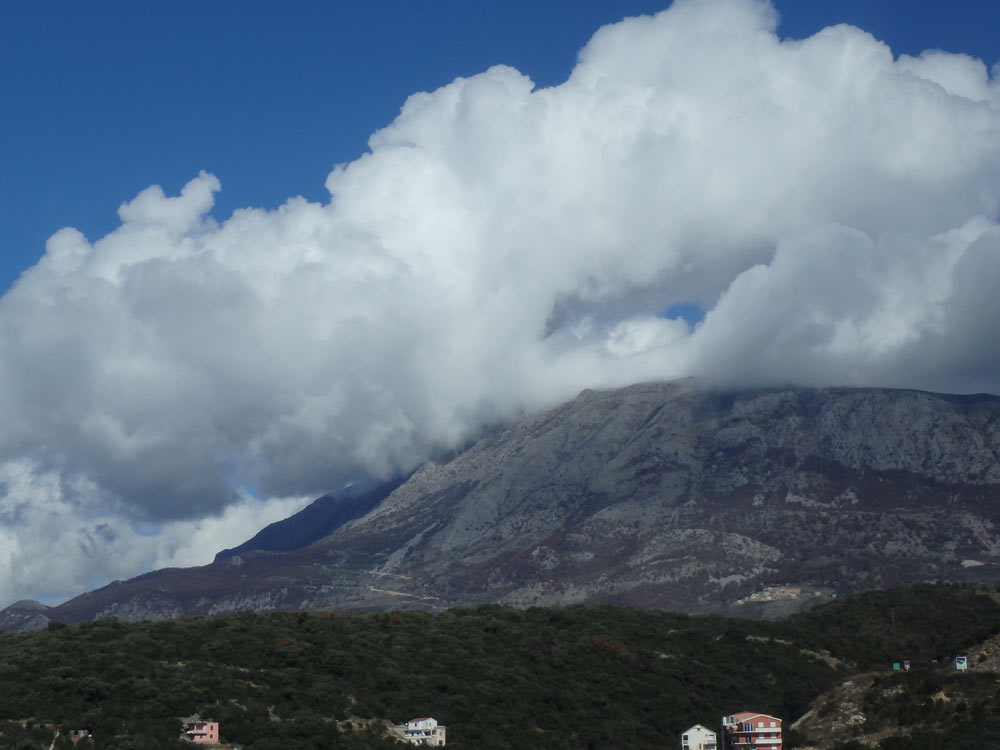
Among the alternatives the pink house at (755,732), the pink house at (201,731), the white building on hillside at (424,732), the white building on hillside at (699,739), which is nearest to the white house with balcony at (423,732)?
the white building on hillside at (424,732)

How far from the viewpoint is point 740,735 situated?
134 m

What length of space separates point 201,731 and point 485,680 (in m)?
40.0

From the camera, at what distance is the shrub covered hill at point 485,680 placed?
116 m

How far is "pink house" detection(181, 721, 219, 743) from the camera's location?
4498 inches

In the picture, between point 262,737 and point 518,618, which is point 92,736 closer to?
point 262,737

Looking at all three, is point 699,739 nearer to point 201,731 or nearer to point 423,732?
point 423,732

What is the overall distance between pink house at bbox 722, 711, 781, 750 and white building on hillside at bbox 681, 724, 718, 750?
8.94 feet

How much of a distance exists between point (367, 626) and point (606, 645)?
3167cm

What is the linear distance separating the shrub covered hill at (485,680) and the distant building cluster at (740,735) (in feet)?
8.33

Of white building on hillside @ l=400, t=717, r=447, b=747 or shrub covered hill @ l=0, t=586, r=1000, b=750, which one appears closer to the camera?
shrub covered hill @ l=0, t=586, r=1000, b=750

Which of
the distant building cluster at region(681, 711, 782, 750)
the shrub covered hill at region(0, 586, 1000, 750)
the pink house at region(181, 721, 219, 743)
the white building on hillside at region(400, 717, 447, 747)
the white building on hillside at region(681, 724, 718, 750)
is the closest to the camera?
the pink house at region(181, 721, 219, 743)

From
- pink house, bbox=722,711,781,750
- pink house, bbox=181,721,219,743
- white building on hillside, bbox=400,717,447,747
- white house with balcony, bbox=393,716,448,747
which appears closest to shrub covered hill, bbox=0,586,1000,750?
pink house, bbox=181,721,219,743

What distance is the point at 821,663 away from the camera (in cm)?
17350

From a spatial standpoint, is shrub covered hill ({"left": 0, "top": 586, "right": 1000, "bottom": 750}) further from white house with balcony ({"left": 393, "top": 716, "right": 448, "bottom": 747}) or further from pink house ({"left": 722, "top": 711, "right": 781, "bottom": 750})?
white house with balcony ({"left": 393, "top": 716, "right": 448, "bottom": 747})
